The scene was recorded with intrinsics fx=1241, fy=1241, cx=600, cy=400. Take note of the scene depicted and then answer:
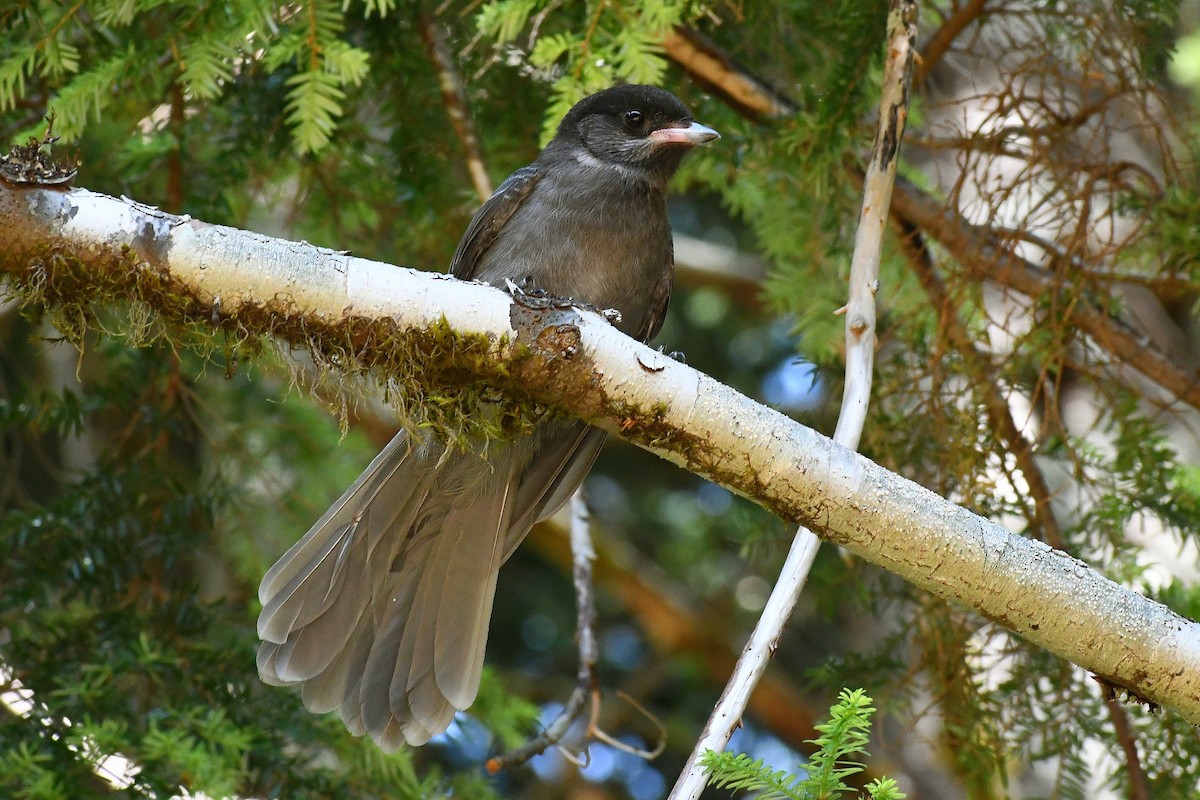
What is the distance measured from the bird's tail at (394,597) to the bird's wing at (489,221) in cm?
68

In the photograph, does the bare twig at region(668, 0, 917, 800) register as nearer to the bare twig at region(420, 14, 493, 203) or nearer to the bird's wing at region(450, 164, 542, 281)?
the bird's wing at region(450, 164, 542, 281)

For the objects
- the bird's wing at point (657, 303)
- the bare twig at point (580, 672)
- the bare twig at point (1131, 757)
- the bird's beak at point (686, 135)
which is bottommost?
the bare twig at point (580, 672)

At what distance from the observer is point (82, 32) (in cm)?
397

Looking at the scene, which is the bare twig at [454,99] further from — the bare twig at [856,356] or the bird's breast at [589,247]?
the bare twig at [856,356]

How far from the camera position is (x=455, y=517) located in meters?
3.68

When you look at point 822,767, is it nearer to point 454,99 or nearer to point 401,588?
point 401,588

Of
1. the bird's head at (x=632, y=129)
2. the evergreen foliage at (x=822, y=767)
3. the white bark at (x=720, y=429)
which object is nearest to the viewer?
the evergreen foliage at (x=822, y=767)

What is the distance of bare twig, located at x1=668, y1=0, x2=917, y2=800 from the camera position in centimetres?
255

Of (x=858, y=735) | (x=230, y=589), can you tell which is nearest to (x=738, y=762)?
(x=858, y=735)

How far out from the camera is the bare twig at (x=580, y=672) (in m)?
3.43

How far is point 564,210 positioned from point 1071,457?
1.70 meters

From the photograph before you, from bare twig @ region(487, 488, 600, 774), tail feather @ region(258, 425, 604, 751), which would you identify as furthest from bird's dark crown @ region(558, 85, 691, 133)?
bare twig @ region(487, 488, 600, 774)

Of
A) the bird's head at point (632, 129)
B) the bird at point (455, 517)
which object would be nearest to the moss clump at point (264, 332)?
the bird at point (455, 517)

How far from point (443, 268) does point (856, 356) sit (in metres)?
2.50
